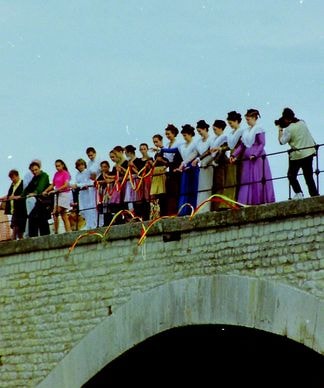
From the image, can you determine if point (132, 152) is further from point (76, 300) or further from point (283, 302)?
point (283, 302)

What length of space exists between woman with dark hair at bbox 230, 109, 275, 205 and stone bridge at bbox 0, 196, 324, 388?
0.43 metres

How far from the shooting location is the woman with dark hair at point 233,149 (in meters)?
21.7

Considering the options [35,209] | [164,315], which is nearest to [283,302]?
[164,315]

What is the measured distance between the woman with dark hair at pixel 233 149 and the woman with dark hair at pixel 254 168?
10 centimetres

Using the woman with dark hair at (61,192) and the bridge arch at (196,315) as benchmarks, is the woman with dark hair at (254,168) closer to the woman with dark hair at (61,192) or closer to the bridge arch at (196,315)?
the bridge arch at (196,315)

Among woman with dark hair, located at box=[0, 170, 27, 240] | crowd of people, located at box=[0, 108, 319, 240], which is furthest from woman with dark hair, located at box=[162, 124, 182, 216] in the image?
woman with dark hair, located at box=[0, 170, 27, 240]

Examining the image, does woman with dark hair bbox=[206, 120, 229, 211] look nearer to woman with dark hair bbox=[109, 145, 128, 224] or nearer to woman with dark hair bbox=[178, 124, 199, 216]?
woman with dark hair bbox=[178, 124, 199, 216]

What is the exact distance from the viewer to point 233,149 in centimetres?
2181

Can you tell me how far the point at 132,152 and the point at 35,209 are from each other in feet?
5.81

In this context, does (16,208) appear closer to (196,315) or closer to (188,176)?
(188,176)

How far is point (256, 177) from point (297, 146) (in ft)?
2.18

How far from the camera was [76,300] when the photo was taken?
2306 centimetres

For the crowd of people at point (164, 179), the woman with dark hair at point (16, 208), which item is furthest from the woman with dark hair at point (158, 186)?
the woman with dark hair at point (16, 208)

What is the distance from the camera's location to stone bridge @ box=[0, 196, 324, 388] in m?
20.1
